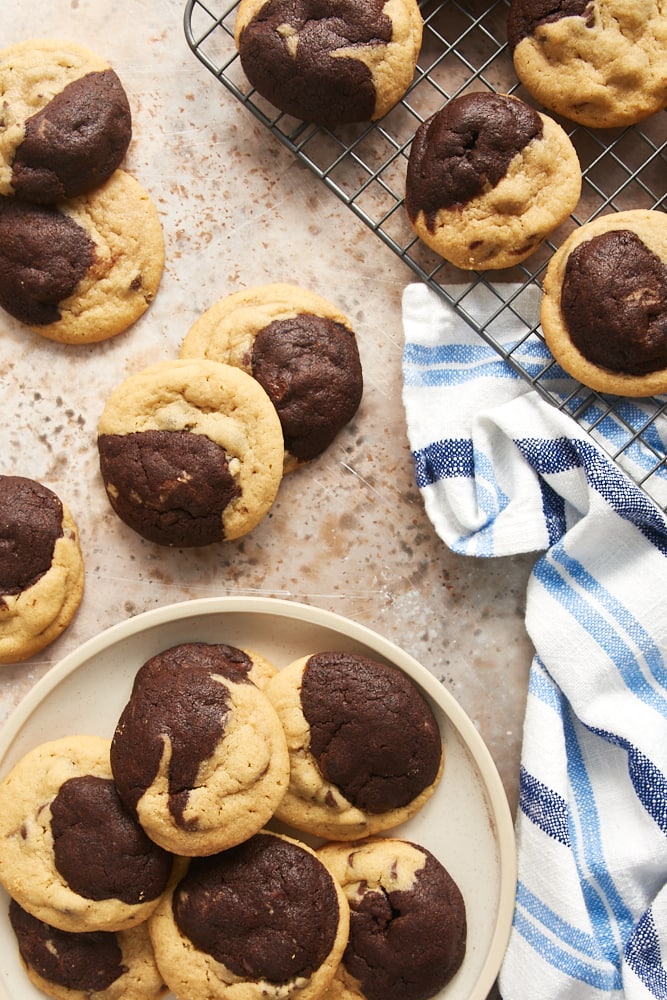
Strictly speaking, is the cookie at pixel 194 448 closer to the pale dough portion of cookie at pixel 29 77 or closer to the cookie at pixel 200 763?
the cookie at pixel 200 763

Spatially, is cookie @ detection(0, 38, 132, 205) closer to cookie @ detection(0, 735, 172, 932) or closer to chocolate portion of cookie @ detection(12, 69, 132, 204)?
chocolate portion of cookie @ detection(12, 69, 132, 204)

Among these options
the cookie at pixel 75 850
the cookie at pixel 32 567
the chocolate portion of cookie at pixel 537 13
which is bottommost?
the cookie at pixel 75 850

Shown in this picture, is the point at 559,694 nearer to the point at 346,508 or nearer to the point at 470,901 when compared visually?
the point at 470,901

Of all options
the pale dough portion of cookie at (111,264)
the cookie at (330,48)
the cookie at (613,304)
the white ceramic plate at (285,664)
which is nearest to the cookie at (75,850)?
the white ceramic plate at (285,664)

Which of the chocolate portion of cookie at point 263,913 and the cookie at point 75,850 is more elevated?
the chocolate portion of cookie at point 263,913

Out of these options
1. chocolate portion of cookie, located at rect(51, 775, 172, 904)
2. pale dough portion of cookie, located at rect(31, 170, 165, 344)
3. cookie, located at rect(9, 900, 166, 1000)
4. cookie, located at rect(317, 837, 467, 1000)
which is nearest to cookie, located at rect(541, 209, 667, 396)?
pale dough portion of cookie, located at rect(31, 170, 165, 344)

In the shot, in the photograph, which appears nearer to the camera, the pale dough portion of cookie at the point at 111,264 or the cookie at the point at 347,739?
the cookie at the point at 347,739

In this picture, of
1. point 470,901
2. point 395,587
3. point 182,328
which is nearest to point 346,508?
point 395,587

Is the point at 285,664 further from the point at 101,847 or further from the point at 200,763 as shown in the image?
the point at 101,847
